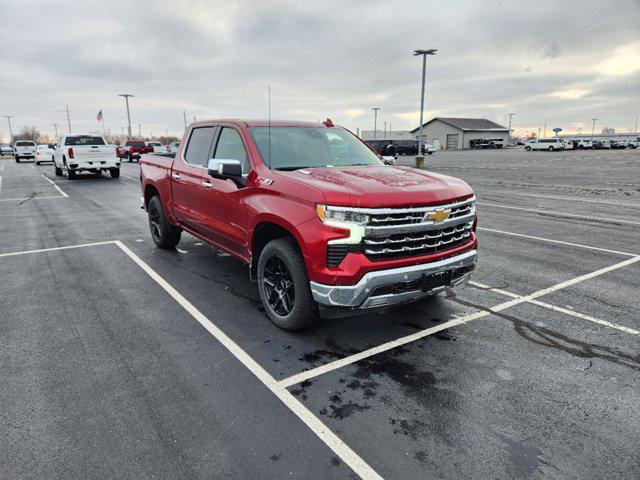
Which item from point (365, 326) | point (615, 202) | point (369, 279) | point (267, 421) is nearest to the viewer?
point (267, 421)

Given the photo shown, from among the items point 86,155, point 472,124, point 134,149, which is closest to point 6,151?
point 134,149

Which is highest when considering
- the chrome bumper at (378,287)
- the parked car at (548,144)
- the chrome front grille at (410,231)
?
the parked car at (548,144)

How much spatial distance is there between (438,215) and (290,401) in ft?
6.37

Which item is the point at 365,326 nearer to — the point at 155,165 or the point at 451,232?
the point at 451,232

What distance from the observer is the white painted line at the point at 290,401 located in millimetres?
Result: 2502

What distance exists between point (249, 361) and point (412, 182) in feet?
6.97

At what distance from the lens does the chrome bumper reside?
346 centimetres

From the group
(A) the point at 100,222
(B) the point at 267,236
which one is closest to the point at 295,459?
(B) the point at 267,236

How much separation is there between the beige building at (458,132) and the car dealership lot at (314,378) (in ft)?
288

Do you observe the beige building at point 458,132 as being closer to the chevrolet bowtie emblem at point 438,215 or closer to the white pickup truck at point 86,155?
the white pickup truck at point 86,155

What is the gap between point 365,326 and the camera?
4.35 meters

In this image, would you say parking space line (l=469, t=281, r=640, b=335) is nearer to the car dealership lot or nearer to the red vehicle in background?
the car dealership lot

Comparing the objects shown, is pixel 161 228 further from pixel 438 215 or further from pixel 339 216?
pixel 438 215

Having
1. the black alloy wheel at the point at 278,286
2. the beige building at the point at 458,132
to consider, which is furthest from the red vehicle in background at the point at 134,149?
the beige building at the point at 458,132
